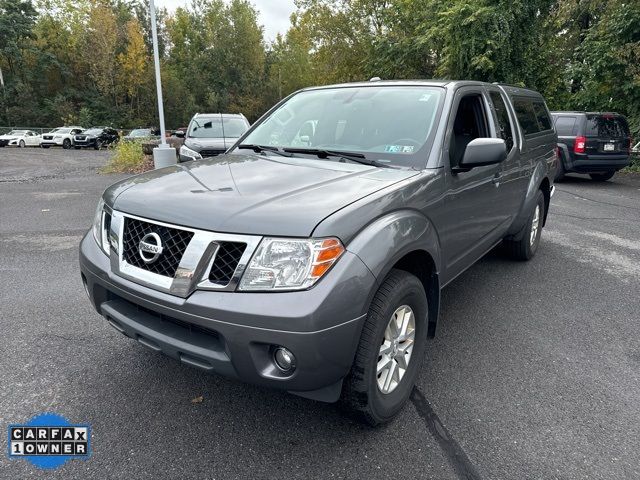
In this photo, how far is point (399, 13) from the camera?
2423cm

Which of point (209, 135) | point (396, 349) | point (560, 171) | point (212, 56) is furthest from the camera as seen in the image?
point (212, 56)

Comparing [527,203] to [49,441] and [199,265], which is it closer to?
[199,265]

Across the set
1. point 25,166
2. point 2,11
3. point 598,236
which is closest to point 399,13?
point 25,166

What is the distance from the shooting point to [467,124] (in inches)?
144

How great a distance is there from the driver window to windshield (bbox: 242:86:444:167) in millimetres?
248

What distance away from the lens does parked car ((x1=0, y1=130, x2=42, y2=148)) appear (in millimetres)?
31797

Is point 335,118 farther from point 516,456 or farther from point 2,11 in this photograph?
point 2,11

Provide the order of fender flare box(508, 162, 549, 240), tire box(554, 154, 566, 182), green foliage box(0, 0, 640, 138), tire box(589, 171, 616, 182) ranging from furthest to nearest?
green foliage box(0, 0, 640, 138)
tire box(589, 171, 616, 182)
tire box(554, 154, 566, 182)
fender flare box(508, 162, 549, 240)

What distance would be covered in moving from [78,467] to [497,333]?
284cm

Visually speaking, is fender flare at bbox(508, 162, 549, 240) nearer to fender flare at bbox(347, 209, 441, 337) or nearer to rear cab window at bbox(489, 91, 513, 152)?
rear cab window at bbox(489, 91, 513, 152)

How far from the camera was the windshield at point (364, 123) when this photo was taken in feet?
9.88

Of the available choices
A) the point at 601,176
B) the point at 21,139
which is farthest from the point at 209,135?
the point at 21,139

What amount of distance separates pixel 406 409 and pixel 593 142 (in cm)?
1074

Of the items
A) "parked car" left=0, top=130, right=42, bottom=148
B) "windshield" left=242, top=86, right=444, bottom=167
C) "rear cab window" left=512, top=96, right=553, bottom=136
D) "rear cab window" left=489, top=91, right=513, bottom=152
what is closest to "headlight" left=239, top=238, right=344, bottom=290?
"windshield" left=242, top=86, right=444, bottom=167
